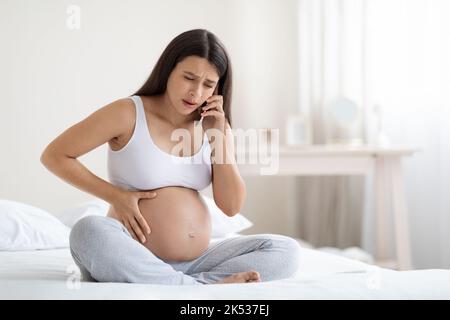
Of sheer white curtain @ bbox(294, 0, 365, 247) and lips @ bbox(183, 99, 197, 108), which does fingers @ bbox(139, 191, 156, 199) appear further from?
sheer white curtain @ bbox(294, 0, 365, 247)

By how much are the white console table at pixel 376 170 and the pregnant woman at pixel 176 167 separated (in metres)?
1.37

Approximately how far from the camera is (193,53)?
5.02 feet

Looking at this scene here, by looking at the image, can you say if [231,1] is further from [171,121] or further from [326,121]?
[171,121]

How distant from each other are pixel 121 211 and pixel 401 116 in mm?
2106

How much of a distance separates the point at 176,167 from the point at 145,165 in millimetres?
73

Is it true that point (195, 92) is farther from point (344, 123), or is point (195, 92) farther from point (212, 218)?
point (344, 123)

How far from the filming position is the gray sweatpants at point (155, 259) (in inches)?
50.6

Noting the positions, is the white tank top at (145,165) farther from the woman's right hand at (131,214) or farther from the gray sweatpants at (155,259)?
the gray sweatpants at (155,259)

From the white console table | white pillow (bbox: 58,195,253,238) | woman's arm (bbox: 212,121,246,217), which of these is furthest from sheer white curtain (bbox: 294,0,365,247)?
woman's arm (bbox: 212,121,246,217)

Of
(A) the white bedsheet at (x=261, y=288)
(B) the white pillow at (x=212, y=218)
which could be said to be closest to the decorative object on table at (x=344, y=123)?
(B) the white pillow at (x=212, y=218)

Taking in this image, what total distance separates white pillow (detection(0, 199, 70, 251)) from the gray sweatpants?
2.32ft

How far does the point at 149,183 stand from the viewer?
1506mm
